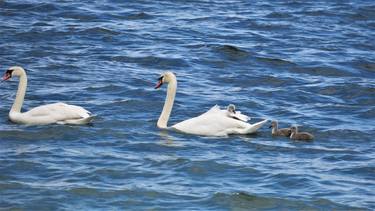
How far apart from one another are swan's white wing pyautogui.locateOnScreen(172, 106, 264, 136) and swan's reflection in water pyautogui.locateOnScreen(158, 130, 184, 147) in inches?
10.8

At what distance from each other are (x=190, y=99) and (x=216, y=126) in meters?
2.77

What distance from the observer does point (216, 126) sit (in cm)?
1627

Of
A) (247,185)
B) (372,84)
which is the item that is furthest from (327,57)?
(247,185)

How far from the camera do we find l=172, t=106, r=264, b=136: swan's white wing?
53.3 feet

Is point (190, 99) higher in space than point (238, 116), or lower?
lower

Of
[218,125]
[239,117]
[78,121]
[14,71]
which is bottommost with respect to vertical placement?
[78,121]

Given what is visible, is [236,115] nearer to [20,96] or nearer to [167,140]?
[167,140]

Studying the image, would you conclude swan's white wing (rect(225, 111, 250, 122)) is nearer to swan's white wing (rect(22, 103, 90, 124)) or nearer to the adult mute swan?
the adult mute swan

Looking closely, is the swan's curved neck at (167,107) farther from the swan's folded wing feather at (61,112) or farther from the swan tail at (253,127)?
the swan tail at (253,127)

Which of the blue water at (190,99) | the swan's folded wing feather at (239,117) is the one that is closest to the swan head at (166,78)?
the blue water at (190,99)

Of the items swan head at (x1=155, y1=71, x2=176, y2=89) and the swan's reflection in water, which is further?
swan head at (x1=155, y1=71, x2=176, y2=89)

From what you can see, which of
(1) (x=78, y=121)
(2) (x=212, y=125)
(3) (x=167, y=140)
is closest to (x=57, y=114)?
(1) (x=78, y=121)

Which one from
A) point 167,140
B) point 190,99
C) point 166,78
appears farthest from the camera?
point 190,99

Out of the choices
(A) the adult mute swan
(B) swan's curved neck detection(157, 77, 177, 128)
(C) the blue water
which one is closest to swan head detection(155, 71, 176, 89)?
(B) swan's curved neck detection(157, 77, 177, 128)
